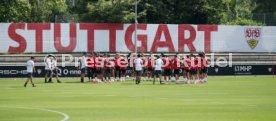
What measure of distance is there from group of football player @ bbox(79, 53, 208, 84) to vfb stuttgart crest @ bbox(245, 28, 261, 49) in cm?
1148

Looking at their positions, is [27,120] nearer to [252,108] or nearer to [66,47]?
[252,108]

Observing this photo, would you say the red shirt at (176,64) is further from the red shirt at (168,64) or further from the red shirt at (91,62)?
the red shirt at (91,62)

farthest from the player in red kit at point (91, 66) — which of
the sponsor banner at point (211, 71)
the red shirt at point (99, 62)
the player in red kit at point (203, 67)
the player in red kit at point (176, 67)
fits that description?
the player in red kit at point (203, 67)

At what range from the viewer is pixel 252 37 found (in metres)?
62.1

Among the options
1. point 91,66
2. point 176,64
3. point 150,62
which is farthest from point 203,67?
point 91,66

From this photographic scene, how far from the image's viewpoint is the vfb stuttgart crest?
6206 centimetres

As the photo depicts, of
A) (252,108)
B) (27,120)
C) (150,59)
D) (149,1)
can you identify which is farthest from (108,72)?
(27,120)

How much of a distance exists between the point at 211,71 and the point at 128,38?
7233 millimetres

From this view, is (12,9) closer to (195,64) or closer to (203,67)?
(195,64)

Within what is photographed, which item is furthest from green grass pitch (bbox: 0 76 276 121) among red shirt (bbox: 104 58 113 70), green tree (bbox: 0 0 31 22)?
green tree (bbox: 0 0 31 22)

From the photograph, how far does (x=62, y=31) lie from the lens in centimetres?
5600

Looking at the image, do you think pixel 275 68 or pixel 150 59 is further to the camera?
pixel 275 68

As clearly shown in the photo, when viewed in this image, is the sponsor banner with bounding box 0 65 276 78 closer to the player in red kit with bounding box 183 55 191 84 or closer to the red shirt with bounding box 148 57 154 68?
the red shirt with bounding box 148 57 154 68

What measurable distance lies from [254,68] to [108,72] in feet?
49.3
